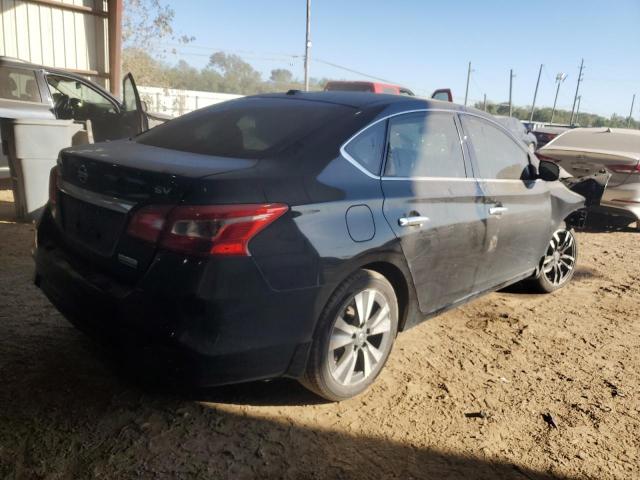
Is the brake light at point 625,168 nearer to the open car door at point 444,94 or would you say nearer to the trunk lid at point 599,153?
the trunk lid at point 599,153

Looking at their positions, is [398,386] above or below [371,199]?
below

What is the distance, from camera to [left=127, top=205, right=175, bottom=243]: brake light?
2029 mm

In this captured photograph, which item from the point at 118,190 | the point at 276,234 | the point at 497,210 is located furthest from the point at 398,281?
the point at 118,190

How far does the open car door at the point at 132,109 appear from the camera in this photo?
6379 millimetres

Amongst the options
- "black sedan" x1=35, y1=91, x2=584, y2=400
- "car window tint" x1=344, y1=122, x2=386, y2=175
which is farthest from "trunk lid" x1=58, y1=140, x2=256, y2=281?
"car window tint" x1=344, y1=122, x2=386, y2=175

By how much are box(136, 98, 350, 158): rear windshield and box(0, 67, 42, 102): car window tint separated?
4.35 m

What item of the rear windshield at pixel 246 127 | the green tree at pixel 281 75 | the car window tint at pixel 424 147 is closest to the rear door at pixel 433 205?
the car window tint at pixel 424 147

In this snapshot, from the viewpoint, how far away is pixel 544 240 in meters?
4.19

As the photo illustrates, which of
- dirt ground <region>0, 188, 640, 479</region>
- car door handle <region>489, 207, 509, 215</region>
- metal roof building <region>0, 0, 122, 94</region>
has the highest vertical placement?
metal roof building <region>0, 0, 122, 94</region>

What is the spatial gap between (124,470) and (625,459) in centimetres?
224

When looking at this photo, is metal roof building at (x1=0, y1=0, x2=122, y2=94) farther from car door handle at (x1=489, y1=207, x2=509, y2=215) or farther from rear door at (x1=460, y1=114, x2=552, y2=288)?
car door handle at (x1=489, y1=207, x2=509, y2=215)

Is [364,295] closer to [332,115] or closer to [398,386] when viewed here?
[398,386]

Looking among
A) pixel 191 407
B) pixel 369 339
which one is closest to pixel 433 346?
pixel 369 339

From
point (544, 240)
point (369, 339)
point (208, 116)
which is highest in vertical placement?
point (208, 116)
